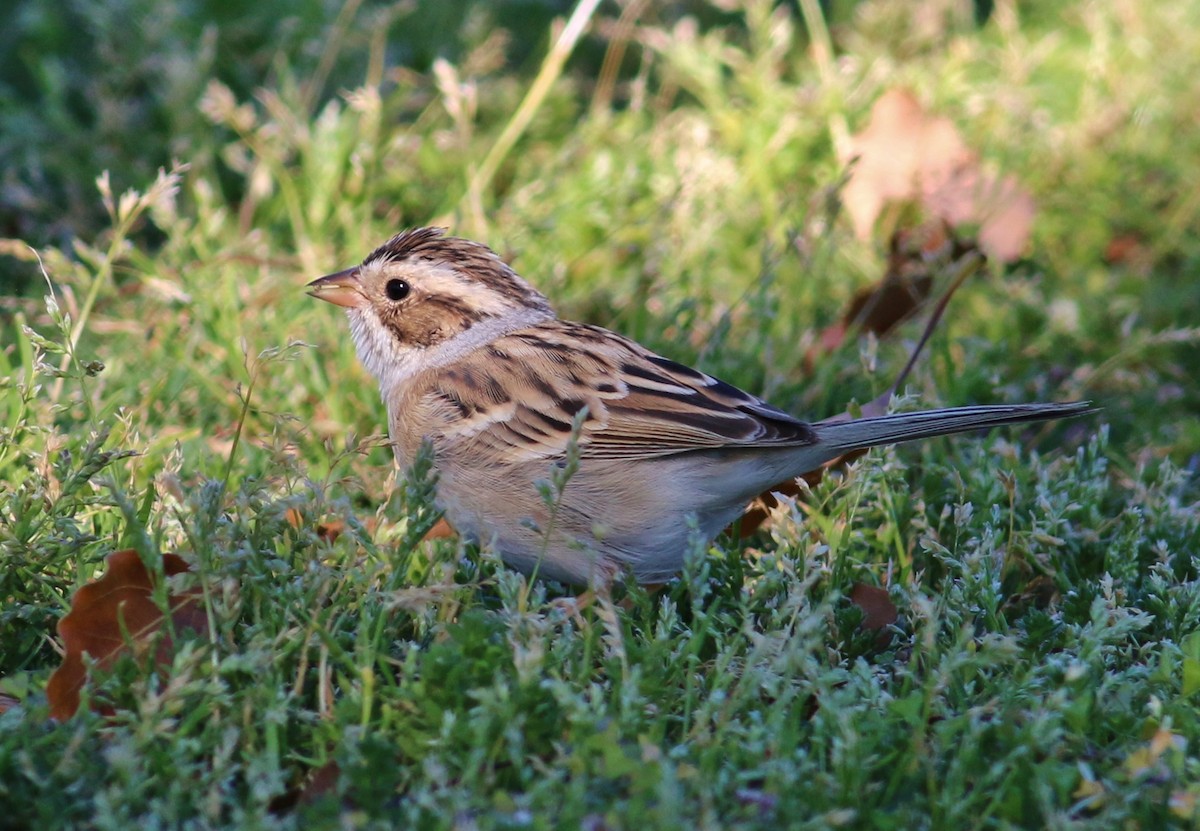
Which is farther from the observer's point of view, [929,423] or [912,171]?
[912,171]

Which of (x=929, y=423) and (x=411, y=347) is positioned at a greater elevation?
(x=929, y=423)

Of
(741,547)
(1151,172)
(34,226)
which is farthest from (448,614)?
(1151,172)

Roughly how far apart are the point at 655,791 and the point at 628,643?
675mm

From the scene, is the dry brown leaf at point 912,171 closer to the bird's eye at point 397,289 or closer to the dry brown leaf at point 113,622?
the bird's eye at point 397,289

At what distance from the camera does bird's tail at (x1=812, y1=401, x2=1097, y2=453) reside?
138 inches

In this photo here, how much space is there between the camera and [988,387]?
477cm

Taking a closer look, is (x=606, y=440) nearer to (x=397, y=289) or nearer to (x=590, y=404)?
(x=590, y=404)

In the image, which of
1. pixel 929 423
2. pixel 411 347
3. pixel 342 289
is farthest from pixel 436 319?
pixel 929 423

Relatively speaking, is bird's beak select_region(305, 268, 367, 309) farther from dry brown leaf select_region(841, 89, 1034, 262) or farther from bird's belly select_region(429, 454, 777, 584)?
dry brown leaf select_region(841, 89, 1034, 262)

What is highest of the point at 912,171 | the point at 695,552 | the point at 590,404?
the point at 912,171

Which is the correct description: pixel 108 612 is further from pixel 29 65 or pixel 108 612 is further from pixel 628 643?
pixel 29 65

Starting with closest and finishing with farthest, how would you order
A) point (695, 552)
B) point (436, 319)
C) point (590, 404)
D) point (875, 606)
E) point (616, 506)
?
point (695, 552) < point (875, 606) < point (616, 506) < point (590, 404) < point (436, 319)

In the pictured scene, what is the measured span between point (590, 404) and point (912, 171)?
109 inches

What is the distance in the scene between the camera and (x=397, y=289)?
4348 mm
